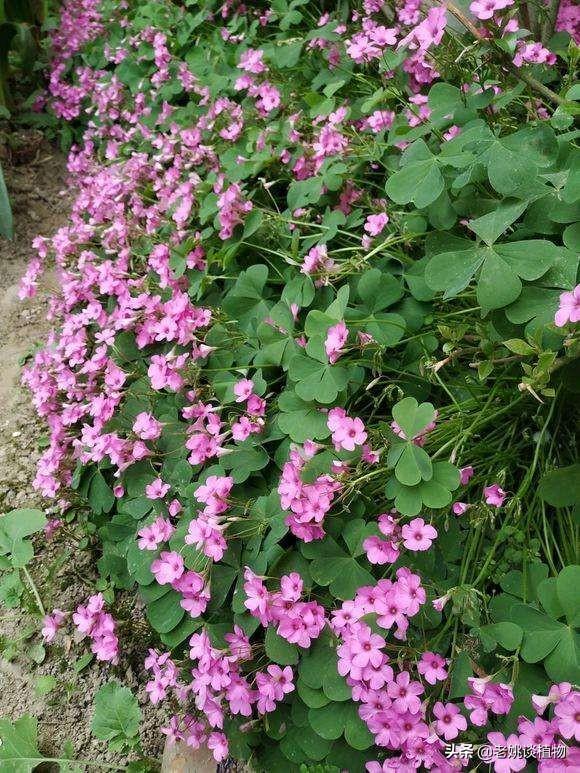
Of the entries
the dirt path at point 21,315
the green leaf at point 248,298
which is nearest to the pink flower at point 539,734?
the green leaf at point 248,298

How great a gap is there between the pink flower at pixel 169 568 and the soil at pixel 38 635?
360 millimetres

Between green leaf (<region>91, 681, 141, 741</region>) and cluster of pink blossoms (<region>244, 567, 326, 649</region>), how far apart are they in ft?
1.52

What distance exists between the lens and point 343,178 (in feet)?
6.03

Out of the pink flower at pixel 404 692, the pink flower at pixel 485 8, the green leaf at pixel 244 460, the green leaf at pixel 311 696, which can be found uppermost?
the pink flower at pixel 485 8

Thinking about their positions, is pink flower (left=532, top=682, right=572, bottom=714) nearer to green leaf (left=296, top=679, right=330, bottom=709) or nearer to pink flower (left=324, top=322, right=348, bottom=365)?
green leaf (left=296, top=679, right=330, bottom=709)

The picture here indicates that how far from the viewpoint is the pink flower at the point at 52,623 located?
161 cm

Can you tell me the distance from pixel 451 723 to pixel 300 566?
376 millimetres

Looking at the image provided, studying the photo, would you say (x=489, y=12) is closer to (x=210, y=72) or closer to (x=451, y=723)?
(x=451, y=723)

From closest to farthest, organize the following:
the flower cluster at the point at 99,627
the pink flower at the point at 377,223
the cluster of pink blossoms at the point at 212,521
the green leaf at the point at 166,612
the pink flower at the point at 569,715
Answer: the pink flower at the point at 569,715 < the cluster of pink blossoms at the point at 212,521 < the green leaf at the point at 166,612 < the flower cluster at the point at 99,627 < the pink flower at the point at 377,223

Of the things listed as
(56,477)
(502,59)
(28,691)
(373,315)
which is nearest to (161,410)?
(56,477)

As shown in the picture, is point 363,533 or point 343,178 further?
point 343,178

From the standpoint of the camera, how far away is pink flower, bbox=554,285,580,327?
1.03 metres

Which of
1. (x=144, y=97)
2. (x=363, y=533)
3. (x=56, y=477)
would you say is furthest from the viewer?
(x=144, y=97)

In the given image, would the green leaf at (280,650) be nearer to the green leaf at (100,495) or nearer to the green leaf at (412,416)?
the green leaf at (412,416)
